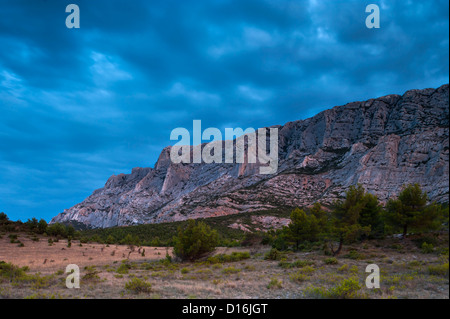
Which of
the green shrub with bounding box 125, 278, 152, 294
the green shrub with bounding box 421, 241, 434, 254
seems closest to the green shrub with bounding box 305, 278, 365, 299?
the green shrub with bounding box 125, 278, 152, 294

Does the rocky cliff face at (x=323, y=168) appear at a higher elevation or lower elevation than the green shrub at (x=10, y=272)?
higher

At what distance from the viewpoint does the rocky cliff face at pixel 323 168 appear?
2862 inches

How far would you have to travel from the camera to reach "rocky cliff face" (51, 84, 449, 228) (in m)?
72.7

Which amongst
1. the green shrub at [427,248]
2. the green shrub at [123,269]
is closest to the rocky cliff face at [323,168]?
the green shrub at [427,248]

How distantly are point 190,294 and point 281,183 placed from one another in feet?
273

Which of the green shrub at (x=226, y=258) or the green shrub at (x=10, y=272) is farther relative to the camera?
the green shrub at (x=226, y=258)

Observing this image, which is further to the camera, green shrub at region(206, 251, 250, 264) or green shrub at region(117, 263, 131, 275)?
green shrub at region(206, 251, 250, 264)

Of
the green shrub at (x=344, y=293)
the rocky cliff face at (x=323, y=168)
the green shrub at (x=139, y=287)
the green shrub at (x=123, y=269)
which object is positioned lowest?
the green shrub at (x=123, y=269)

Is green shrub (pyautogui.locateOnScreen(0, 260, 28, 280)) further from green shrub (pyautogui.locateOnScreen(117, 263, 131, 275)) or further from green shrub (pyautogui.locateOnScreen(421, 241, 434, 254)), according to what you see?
green shrub (pyautogui.locateOnScreen(421, 241, 434, 254))

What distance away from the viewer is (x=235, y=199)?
294ft

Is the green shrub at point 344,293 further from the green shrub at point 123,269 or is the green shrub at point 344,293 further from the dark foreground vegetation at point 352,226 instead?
the green shrub at point 123,269

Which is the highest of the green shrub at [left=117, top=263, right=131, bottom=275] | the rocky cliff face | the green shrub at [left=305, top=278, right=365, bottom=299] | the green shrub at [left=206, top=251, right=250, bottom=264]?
the rocky cliff face
